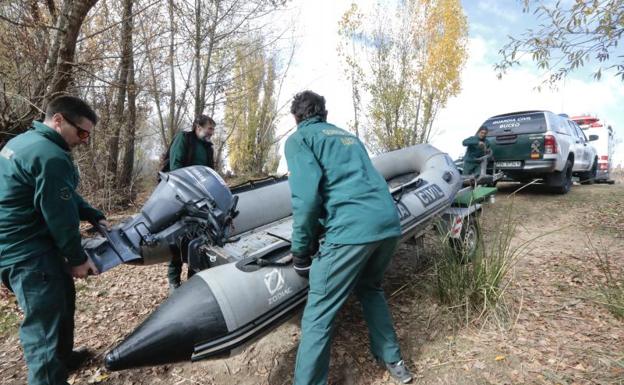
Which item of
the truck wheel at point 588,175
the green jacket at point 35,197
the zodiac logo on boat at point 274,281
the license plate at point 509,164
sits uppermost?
the green jacket at point 35,197

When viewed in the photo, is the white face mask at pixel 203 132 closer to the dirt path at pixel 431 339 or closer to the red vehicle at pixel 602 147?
the dirt path at pixel 431 339

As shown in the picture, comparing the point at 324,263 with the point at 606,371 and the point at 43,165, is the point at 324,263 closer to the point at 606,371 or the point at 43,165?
the point at 43,165

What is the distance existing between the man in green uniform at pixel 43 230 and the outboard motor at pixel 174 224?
→ 453 millimetres

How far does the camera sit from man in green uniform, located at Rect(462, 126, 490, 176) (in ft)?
22.2

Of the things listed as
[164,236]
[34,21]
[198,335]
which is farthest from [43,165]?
[34,21]

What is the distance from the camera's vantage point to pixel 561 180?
731cm

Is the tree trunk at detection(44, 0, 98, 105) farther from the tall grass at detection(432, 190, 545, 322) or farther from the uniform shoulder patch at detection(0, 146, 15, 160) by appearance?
the tall grass at detection(432, 190, 545, 322)

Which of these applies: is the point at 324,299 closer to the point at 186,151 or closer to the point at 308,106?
the point at 308,106

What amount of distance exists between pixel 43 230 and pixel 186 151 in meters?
1.76

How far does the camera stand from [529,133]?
6.91 meters

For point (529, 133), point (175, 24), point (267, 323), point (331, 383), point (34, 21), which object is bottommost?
point (331, 383)

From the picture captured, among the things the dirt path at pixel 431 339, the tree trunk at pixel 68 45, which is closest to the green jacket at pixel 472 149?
the dirt path at pixel 431 339

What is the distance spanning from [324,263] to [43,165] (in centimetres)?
167

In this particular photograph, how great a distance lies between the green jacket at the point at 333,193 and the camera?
6.82 feet
